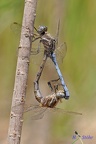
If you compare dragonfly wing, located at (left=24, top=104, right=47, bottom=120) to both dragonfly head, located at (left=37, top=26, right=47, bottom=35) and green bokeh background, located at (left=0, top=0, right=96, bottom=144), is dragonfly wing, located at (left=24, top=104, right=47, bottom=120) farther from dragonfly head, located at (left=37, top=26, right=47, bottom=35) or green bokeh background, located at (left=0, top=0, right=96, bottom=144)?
green bokeh background, located at (left=0, top=0, right=96, bottom=144)

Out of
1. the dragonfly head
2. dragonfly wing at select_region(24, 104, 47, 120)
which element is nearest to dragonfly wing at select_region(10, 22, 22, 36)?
the dragonfly head

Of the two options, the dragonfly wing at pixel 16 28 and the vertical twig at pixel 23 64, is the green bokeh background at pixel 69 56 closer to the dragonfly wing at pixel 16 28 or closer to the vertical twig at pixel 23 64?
the dragonfly wing at pixel 16 28

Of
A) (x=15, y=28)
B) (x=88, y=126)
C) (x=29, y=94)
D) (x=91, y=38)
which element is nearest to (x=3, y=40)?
(x=29, y=94)

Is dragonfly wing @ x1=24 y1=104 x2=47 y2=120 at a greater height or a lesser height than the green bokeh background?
lesser

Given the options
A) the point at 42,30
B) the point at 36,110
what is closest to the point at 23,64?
the point at 42,30

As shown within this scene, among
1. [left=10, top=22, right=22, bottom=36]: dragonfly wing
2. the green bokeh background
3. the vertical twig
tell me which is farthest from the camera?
the green bokeh background

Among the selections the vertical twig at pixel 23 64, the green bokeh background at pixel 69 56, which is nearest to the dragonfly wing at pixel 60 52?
the vertical twig at pixel 23 64

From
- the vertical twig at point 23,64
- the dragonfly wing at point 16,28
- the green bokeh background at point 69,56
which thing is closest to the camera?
the vertical twig at point 23,64

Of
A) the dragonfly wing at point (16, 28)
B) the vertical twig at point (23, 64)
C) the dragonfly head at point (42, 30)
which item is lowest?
the vertical twig at point (23, 64)

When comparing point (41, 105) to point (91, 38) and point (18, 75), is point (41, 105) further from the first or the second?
point (91, 38)
